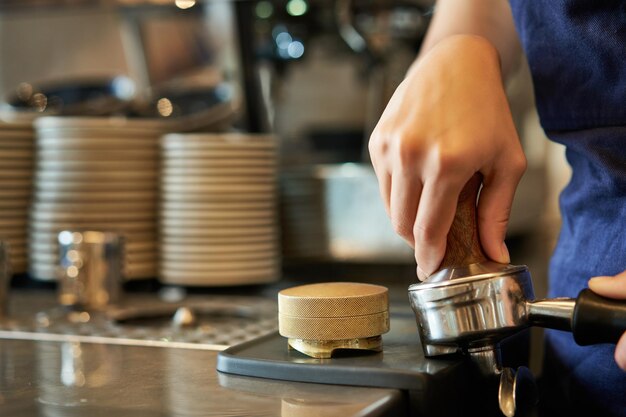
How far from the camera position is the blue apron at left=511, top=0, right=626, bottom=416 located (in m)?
0.75

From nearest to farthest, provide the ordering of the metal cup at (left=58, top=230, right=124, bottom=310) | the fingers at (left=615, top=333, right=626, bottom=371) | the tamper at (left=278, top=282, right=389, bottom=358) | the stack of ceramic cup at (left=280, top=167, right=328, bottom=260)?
the fingers at (left=615, top=333, right=626, bottom=371) < the tamper at (left=278, top=282, right=389, bottom=358) < the metal cup at (left=58, top=230, right=124, bottom=310) < the stack of ceramic cup at (left=280, top=167, right=328, bottom=260)

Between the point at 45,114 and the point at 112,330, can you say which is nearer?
the point at 112,330

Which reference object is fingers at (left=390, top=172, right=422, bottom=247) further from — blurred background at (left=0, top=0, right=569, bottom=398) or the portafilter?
blurred background at (left=0, top=0, right=569, bottom=398)

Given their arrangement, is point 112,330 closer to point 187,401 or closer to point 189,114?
point 187,401

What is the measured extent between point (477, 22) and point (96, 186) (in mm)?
616

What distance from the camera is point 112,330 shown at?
0.97 meters

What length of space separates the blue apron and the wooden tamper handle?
14 cm

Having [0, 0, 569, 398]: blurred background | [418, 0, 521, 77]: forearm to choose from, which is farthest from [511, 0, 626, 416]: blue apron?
[0, 0, 569, 398]: blurred background

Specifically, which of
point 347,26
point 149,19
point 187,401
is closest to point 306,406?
point 187,401

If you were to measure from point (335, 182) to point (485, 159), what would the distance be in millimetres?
785

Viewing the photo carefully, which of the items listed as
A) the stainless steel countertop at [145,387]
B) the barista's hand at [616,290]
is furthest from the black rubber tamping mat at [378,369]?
the barista's hand at [616,290]

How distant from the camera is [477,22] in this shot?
3.11 feet

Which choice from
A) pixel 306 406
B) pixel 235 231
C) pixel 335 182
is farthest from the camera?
pixel 335 182

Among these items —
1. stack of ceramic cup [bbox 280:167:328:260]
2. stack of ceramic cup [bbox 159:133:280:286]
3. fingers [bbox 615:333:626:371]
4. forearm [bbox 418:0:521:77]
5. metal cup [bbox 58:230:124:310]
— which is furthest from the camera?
stack of ceramic cup [bbox 280:167:328:260]
